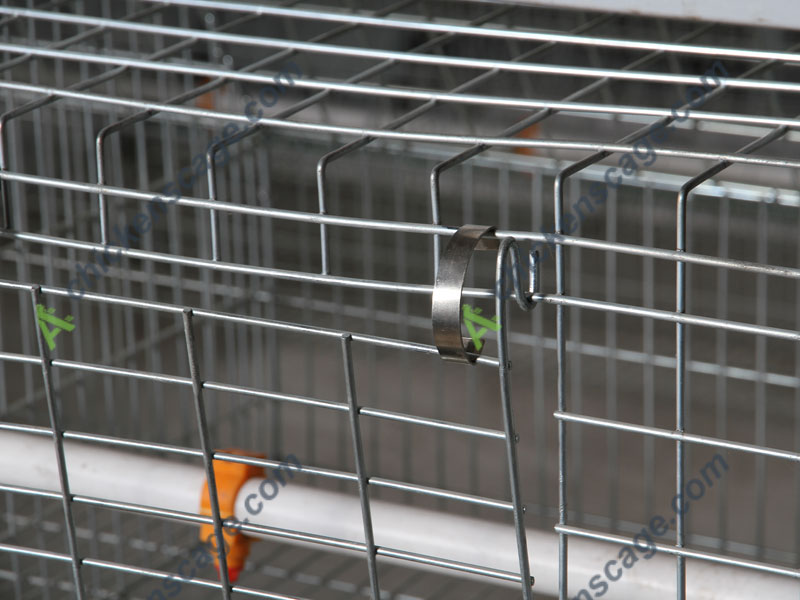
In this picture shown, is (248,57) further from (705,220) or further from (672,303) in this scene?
(705,220)

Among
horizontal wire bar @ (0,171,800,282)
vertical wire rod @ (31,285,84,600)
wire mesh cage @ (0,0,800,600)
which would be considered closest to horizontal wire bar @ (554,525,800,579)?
wire mesh cage @ (0,0,800,600)

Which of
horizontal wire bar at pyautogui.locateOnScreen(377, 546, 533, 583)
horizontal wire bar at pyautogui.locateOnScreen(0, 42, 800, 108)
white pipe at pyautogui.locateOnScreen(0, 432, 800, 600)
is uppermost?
horizontal wire bar at pyautogui.locateOnScreen(0, 42, 800, 108)

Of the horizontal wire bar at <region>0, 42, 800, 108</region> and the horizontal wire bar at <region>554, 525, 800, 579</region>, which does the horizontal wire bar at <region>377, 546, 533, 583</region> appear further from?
the horizontal wire bar at <region>0, 42, 800, 108</region>

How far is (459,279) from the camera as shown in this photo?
36 centimetres

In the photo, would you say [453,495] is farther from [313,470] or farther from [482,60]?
[482,60]

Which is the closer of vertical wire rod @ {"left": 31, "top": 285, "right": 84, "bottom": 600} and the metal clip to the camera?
the metal clip

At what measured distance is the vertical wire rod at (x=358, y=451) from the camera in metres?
0.41

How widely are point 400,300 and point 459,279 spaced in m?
0.76

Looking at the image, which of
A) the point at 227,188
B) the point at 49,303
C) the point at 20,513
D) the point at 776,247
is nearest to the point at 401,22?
the point at 227,188

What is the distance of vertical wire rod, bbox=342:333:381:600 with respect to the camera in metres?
0.41

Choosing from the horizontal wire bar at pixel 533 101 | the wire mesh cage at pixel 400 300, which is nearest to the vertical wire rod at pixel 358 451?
the wire mesh cage at pixel 400 300

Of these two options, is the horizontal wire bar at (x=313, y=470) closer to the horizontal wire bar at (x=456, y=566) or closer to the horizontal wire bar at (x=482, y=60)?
the horizontal wire bar at (x=456, y=566)

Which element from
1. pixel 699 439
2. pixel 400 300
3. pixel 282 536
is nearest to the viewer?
pixel 699 439

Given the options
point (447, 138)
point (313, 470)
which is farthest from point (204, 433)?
point (447, 138)
